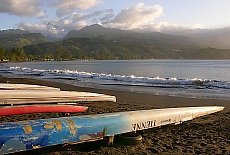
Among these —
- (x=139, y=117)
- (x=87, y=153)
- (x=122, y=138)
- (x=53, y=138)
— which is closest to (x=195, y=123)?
(x=139, y=117)

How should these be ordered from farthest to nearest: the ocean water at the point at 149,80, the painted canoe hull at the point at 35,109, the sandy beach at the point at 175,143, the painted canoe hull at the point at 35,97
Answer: the ocean water at the point at 149,80 < the painted canoe hull at the point at 35,97 < the painted canoe hull at the point at 35,109 < the sandy beach at the point at 175,143

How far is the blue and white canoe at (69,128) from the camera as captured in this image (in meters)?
3.71

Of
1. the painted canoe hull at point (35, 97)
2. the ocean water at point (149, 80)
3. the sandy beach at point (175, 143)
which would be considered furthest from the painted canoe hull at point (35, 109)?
the ocean water at point (149, 80)

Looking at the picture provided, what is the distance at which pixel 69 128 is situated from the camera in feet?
14.0

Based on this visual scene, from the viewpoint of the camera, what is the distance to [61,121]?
4.36 m

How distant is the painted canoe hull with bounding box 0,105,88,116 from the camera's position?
6.91m

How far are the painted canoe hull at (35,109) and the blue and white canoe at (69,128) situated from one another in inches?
112

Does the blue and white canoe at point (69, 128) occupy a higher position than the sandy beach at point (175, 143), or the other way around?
the blue and white canoe at point (69, 128)

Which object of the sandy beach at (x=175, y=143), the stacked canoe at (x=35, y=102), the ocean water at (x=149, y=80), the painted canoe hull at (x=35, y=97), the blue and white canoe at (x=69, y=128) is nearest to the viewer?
the blue and white canoe at (x=69, y=128)

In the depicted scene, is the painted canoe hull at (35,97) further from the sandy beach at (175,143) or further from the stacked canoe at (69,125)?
the sandy beach at (175,143)

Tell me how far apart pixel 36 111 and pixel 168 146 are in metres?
3.90

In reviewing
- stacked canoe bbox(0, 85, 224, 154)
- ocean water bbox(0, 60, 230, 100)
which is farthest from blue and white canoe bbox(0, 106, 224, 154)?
ocean water bbox(0, 60, 230, 100)

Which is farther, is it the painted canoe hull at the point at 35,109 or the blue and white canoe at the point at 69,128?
the painted canoe hull at the point at 35,109

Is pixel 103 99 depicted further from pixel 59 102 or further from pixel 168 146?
pixel 168 146
